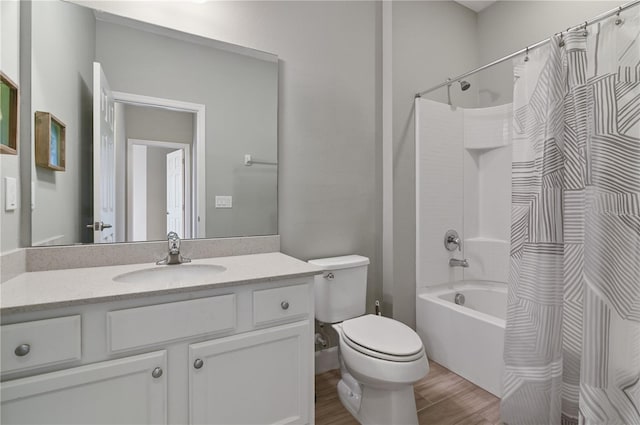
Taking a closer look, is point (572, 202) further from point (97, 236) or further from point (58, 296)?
point (97, 236)

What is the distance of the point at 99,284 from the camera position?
114 centimetres

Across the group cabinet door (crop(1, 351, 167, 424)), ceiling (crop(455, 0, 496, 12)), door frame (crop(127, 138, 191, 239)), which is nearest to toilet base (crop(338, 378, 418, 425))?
cabinet door (crop(1, 351, 167, 424))

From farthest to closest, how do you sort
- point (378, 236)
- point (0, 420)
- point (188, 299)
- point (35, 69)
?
point (378, 236), point (35, 69), point (188, 299), point (0, 420)

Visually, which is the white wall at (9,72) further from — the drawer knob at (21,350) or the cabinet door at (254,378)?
the cabinet door at (254,378)

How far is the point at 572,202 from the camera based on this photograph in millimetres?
1392

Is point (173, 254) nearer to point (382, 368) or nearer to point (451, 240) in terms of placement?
point (382, 368)

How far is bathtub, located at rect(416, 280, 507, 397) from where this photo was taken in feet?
5.98

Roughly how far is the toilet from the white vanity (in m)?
0.27

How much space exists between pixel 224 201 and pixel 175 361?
0.89 metres

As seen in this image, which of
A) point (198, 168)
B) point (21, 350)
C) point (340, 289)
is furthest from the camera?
point (340, 289)

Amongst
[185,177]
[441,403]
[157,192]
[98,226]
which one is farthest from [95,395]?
[441,403]

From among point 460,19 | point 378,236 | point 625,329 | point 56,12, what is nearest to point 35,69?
point 56,12

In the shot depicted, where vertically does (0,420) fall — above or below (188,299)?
below

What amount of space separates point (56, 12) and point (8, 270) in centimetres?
115
